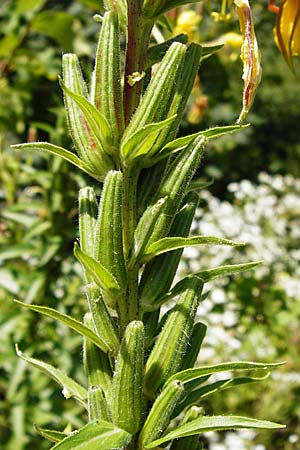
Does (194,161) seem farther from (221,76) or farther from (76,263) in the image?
(221,76)

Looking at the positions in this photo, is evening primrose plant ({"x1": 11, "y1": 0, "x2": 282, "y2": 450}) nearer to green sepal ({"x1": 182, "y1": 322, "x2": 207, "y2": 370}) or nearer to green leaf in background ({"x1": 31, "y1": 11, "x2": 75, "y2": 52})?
green sepal ({"x1": 182, "y1": 322, "x2": 207, "y2": 370})

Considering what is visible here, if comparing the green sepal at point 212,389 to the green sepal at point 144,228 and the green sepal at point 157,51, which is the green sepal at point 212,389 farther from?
the green sepal at point 157,51

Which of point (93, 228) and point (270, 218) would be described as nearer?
point (93, 228)

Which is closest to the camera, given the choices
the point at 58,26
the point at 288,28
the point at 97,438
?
the point at 97,438

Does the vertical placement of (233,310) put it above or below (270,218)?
below

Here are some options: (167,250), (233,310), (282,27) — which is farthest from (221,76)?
(167,250)

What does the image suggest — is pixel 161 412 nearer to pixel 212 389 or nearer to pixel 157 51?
pixel 212 389

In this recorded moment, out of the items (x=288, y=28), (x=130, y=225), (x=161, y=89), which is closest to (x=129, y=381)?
(x=130, y=225)

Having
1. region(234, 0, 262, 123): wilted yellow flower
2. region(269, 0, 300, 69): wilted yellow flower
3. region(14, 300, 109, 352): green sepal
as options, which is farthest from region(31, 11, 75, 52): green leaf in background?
region(14, 300, 109, 352): green sepal
